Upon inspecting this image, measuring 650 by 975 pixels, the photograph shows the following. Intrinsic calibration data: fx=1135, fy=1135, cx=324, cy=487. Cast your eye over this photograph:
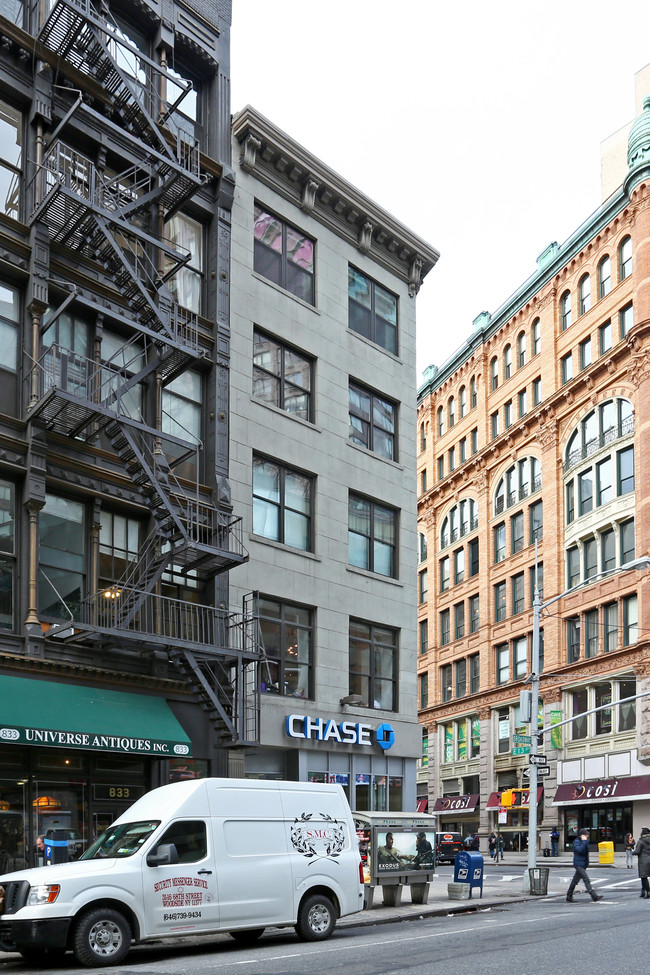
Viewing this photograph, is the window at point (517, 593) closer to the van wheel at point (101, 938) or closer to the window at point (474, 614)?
the window at point (474, 614)

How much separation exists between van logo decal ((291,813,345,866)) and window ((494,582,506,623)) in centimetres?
5276

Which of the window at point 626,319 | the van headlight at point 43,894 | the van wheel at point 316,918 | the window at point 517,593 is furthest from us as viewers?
the window at point 517,593

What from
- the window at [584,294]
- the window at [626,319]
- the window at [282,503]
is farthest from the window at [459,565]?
the window at [282,503]

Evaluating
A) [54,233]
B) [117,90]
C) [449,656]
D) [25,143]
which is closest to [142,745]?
Answer: [54,233]

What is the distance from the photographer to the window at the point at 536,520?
67.1 meters

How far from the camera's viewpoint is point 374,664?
31.9 metres

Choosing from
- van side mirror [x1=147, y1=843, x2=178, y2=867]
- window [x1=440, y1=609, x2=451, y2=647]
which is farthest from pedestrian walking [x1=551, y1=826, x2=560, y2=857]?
van side mirror [x1=147, y1=843, x2=178, y2=867]

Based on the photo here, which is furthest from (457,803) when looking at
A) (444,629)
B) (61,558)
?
(61,558)

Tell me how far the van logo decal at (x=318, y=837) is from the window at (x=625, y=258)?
47635mm

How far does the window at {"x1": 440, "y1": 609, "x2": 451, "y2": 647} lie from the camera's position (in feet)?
258

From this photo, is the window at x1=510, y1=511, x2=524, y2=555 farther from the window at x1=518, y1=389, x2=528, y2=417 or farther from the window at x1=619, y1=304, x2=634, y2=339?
the window at x1=619, y1=304, x2=634, y2=339

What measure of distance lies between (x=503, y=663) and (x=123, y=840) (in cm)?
5586

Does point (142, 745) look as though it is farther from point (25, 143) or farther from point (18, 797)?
point (25, 143)

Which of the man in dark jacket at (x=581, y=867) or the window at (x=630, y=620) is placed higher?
the window at (x=630, y=620)
